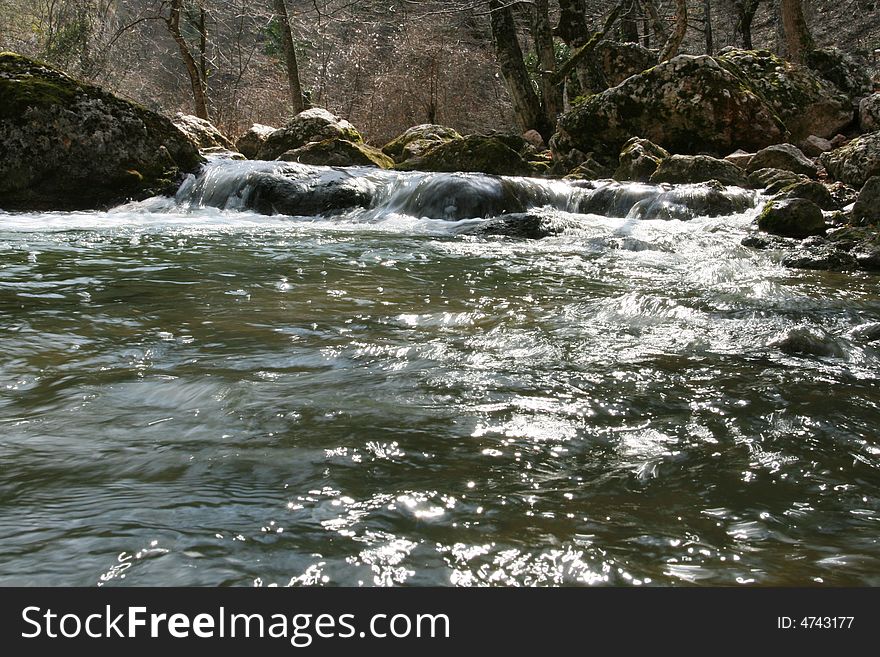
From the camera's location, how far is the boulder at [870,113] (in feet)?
42.4

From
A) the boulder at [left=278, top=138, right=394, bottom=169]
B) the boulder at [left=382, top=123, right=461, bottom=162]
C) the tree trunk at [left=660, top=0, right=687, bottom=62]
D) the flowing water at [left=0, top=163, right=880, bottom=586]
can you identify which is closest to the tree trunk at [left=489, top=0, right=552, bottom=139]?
the boulder at [left=382, top=123, right=461, bottom=162]

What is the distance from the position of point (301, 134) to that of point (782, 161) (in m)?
9.14

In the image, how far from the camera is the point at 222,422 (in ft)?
8.23

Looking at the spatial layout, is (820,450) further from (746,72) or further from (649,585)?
(746,72)

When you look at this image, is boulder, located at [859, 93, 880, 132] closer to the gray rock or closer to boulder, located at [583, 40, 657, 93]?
boulder, located at [583, 40, 657, 93]

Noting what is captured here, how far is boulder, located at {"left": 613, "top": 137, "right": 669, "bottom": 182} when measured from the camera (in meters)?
11.5

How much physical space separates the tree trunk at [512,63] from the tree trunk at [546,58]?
0.38 meters

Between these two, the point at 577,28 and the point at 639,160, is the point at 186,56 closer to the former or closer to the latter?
the point at 577,28

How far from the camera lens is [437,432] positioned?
2432 mm

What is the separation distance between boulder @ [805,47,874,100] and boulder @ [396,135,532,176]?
21.9 feet

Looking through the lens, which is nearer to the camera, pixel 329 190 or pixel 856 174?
pixel 856 174
